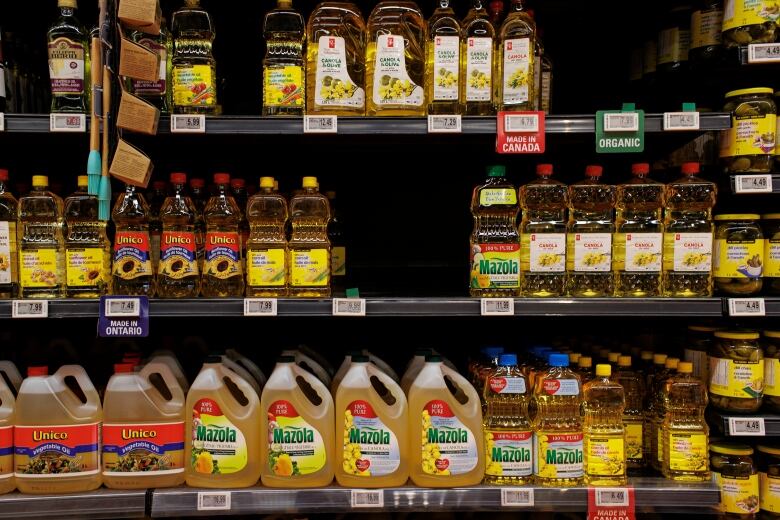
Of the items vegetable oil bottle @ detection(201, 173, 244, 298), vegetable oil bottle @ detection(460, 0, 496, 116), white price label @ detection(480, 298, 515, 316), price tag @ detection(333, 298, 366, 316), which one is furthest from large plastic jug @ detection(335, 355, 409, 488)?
vegetable oil bottle @ detection(460, 0, 496, 116)

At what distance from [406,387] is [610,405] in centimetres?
73

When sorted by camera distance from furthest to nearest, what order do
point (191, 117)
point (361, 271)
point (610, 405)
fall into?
point (361, 271)
point (610, 405)
point (191, 117)

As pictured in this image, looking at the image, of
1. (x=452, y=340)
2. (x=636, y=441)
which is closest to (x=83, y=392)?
(x=452, y=340)

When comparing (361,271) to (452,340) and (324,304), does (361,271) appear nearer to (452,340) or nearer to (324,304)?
(452,340)

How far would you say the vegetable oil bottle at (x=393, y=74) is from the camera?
1967 mm

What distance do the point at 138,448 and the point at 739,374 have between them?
7.05 ft

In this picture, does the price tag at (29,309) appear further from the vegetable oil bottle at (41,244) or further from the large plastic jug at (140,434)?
the large plastic jug at (140,434)

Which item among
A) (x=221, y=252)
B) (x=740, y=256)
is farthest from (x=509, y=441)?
(x=221, y=252)

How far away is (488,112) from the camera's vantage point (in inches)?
79.4

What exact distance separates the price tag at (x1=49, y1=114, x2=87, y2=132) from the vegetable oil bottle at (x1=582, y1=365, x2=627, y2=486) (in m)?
1.93

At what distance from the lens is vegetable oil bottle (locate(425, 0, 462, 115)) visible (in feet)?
6.45

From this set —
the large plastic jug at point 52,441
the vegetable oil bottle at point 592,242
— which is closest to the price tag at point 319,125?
the vegetable oil bottle at point 592,242

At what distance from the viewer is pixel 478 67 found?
6.48 ft

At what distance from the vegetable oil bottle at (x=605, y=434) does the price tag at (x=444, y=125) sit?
97cm
